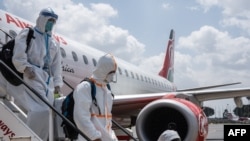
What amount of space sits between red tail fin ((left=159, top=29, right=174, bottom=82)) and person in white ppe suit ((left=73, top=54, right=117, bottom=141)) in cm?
1940

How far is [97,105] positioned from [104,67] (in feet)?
1.05

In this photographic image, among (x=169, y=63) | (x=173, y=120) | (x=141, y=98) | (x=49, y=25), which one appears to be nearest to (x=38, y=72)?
(x=49, y=25)

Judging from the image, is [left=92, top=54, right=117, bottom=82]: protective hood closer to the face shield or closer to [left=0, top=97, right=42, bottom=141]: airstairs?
[left=0, top=97, right=42, bottom=141]: airstairs

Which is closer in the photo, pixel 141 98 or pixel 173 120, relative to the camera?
pixel 173 120

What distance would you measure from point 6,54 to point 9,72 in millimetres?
268

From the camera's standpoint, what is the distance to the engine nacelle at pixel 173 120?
6746 mm

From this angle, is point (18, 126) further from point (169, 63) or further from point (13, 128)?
point (169, 63)

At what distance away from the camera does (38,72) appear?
→ 4062mm

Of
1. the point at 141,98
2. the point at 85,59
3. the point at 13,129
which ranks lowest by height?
the point at 13,129

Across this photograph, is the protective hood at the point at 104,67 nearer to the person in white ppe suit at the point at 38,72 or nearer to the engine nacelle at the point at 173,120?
the person in white ppe suit at the point at 38,72

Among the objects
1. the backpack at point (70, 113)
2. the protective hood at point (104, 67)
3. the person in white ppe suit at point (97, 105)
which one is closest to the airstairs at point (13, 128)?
the backpack at point (70, 113)

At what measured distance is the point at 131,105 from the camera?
30.0 feet

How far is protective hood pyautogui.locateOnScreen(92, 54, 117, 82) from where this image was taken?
3641 mm

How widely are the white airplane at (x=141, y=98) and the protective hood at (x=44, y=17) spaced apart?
3.36 ft
